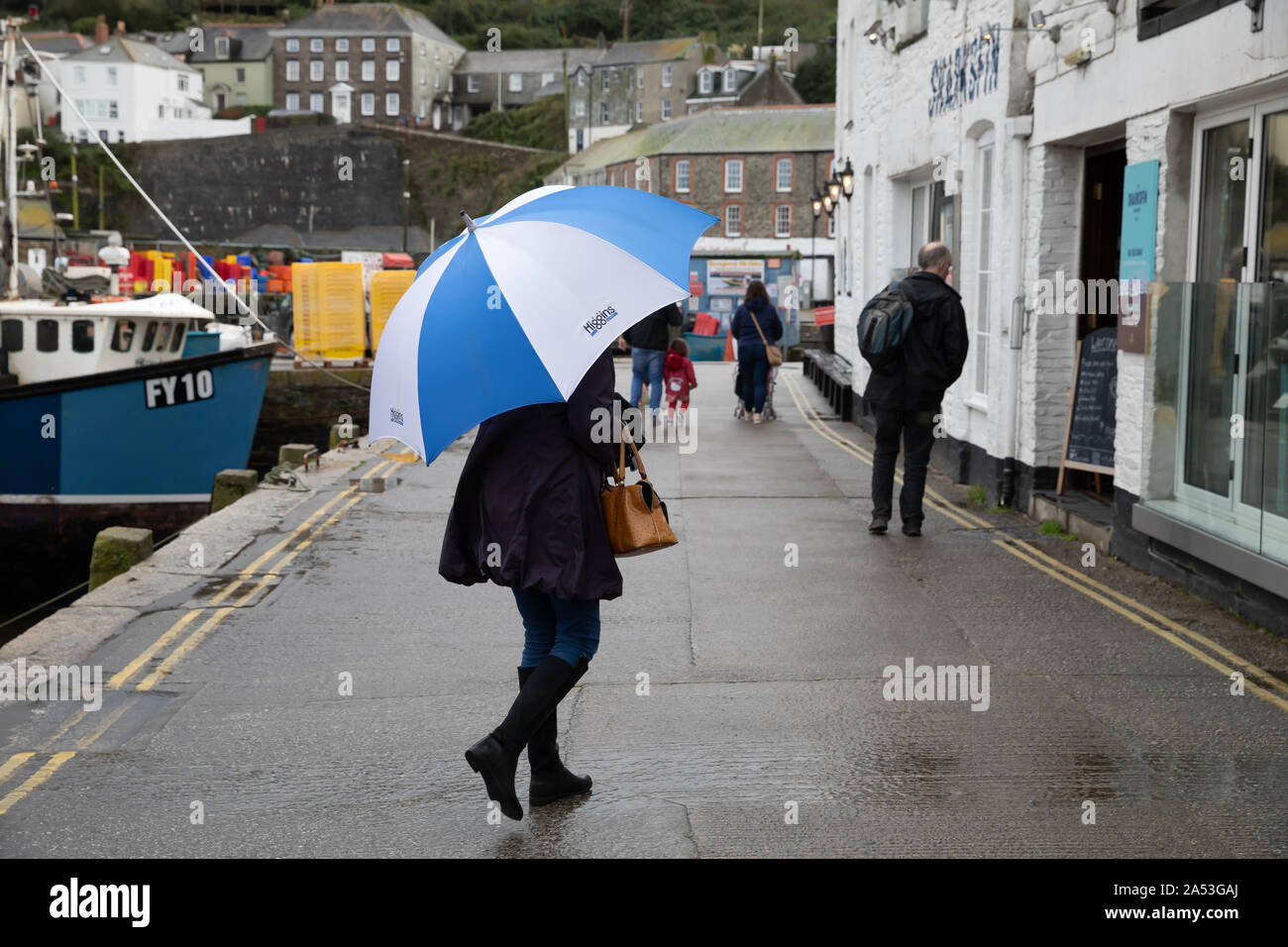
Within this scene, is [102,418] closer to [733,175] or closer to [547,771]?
[547,771]

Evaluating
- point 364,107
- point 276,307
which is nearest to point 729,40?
point 364,107

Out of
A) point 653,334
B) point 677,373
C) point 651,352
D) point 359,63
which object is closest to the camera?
point 653,334

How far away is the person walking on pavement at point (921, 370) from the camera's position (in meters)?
9.88

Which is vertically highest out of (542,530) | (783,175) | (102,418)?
(783,175)

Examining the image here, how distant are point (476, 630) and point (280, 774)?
8.07ft

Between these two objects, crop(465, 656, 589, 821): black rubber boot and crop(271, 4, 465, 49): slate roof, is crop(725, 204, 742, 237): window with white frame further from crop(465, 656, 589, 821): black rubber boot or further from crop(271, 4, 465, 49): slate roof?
crop(465, 656, 589, 821): black rubber boot

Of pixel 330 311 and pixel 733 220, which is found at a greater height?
pixel 733 220

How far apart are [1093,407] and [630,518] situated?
266 inches

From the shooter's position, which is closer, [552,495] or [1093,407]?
[552,495]

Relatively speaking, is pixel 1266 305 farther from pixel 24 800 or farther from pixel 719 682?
pixel 24 800

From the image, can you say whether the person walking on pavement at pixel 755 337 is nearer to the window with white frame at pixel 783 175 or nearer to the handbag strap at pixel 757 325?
the handbag strap at pixel 757 325

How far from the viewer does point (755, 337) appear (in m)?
17.7

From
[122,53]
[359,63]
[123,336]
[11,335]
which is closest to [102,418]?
[123,336]

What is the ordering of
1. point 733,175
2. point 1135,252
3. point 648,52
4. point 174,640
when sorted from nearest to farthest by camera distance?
point 174,640 < point 1135,252 < point 733,175 < point 648,52
